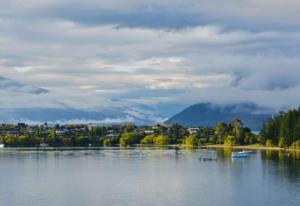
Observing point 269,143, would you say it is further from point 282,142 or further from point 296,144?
point 296,144

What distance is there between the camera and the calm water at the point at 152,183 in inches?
2472

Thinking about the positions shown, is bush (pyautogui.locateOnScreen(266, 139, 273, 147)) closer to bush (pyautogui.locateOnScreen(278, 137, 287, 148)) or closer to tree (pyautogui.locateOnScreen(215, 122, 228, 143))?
bush (pyautogui.locateOnScreen(278, 137, 287, 148))

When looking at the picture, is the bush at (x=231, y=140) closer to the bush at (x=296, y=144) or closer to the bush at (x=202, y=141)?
the bush at (x=202, y=141)

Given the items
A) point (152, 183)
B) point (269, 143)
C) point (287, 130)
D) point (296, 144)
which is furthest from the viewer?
point (269, 143)

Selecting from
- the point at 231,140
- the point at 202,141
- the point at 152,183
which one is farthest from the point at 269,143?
the point at 152,183

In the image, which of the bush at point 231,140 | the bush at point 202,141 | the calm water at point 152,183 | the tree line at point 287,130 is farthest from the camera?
the bush at point 202,141

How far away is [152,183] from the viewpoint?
77.4 metres

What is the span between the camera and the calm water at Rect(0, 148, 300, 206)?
62794 millimetres

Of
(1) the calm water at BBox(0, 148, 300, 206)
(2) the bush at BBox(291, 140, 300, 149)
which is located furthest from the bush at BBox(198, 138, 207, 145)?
(1) the calm water at BBox(0, 148, 300, 206)

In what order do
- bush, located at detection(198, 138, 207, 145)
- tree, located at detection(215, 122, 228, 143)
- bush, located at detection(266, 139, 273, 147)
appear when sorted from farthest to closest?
bush, located at detection(198, 138, 207, 145) < tree, located at detection(215, 122, 228, 143) < bush, located at detection(266, 139, 273, 147)

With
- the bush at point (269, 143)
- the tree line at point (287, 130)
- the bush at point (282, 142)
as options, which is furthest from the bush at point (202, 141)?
the bush at point (282, 142)

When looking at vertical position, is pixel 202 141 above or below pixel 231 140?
above

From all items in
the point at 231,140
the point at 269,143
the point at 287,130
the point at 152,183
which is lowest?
the point at 152,183

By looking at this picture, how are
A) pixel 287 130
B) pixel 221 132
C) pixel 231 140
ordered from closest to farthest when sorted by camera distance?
pixel 287 130
pixel 231 140
pixel 221 132
